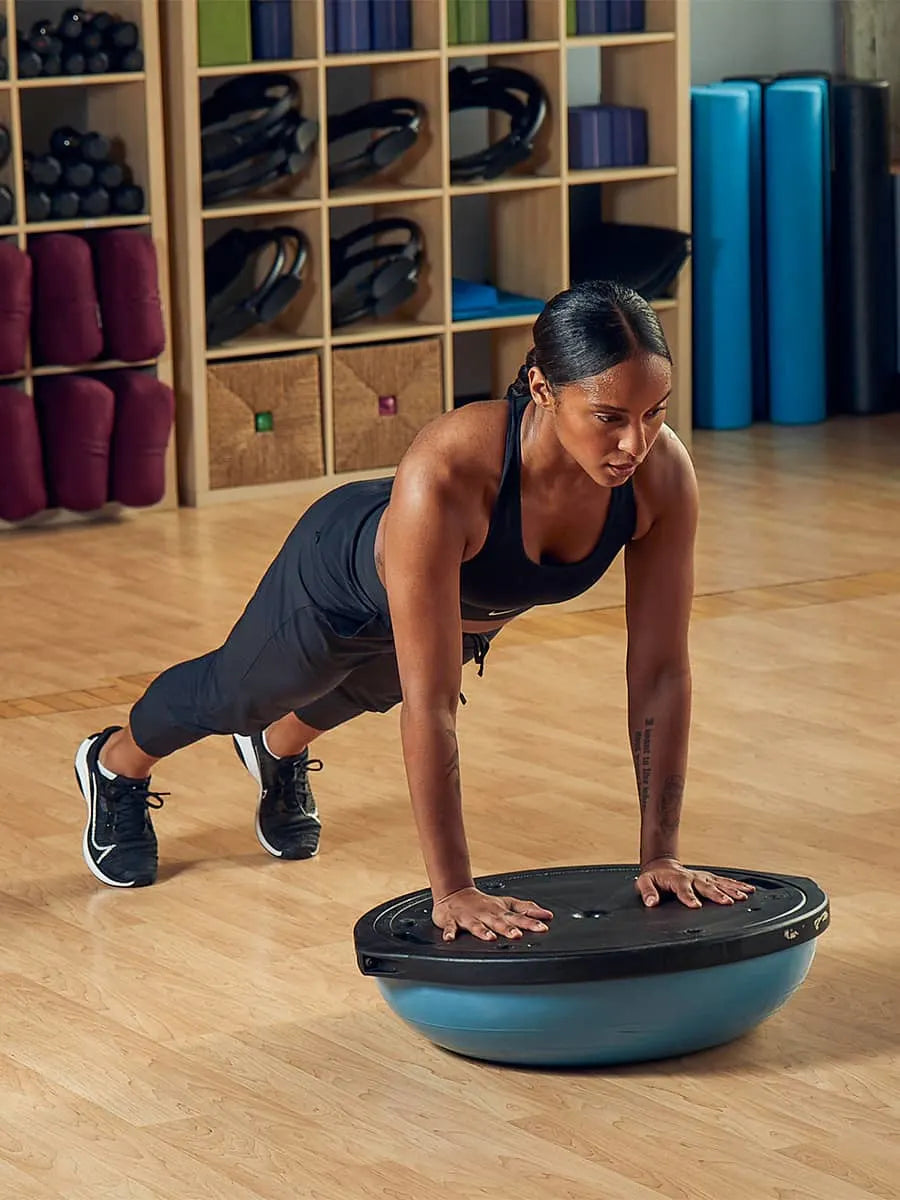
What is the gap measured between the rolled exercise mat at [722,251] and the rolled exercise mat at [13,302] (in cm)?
226

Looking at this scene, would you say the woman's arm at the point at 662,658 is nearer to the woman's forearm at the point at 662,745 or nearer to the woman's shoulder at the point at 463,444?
the woman's forearm at the point at 662,745

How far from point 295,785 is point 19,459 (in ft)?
8.73

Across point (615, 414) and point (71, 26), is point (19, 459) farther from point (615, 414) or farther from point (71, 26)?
point (615, 414)

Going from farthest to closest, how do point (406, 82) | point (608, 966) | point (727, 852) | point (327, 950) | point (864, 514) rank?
point (406, 82) → point (864, 514) → point (727, 852) → point (327, 950) → point (608, 966)

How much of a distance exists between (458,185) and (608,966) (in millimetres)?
4429

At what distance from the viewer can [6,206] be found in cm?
573

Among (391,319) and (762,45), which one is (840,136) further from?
(391,319)

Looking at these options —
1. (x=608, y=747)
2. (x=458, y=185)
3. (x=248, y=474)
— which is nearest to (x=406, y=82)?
(x=458, y=185)

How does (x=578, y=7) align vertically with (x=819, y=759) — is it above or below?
above

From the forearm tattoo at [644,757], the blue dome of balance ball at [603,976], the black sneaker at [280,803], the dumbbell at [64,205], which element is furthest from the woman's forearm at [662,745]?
the dumbbell at [64,205]

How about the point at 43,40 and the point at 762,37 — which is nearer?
the point at 43,40

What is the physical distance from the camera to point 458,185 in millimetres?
6488

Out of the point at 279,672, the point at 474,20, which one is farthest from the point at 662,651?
the point at 474,20

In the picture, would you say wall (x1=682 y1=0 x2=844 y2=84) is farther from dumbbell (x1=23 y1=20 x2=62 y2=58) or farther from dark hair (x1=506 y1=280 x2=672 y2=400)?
dark hair (x1=506 y1=280 x2=672 y2=400)
